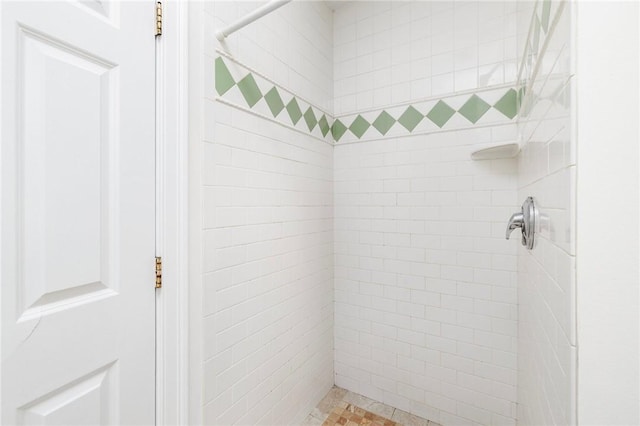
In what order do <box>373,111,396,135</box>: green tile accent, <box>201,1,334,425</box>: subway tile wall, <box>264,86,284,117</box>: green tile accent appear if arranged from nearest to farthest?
<box>201,1,334,425</box>: subway tile wall → <box>264,86,284,117</box>: green tile accent → <box>373,111,396,135</box>: green tile accent

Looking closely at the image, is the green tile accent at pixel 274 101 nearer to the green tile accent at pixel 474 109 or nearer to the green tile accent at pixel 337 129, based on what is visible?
the green tile accent at pixel 337 129

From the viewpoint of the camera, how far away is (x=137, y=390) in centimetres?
90

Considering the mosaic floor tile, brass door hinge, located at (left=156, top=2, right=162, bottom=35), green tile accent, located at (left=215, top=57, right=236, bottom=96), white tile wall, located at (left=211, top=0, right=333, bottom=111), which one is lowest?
the mosaic floor tile

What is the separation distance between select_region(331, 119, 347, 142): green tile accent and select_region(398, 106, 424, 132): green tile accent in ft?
1.29

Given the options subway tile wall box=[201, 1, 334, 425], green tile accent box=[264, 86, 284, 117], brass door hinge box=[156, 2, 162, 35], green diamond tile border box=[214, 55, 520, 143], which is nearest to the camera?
brass door hinge box=[156, 2, 162, 35]

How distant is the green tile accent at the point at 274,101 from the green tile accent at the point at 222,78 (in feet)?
0.76

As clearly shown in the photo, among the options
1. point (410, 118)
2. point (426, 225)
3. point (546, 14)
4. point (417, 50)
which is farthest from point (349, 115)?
point (546, 14)

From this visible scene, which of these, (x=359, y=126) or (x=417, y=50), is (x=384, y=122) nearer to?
(x=359, y=126)

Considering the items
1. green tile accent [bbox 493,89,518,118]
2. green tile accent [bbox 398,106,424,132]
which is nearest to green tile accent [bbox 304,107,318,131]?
green tile accent [bbox 398,106,424,132]

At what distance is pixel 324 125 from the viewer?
187 cm

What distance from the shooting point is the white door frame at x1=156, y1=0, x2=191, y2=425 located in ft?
3.11

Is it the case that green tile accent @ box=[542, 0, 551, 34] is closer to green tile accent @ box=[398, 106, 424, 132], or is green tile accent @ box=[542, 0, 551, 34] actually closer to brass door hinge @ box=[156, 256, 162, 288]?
green tile accent @ box=[398, 106, 424, 132]

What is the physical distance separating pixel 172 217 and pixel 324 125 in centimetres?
121

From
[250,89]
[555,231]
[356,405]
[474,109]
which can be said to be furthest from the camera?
[356,405]
